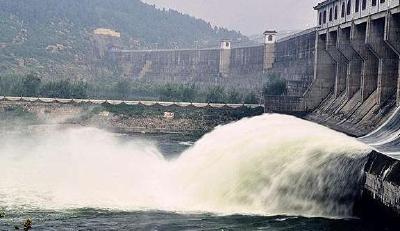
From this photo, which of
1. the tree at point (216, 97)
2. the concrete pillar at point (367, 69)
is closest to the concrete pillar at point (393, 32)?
the concrete pillar at point (367, 69)

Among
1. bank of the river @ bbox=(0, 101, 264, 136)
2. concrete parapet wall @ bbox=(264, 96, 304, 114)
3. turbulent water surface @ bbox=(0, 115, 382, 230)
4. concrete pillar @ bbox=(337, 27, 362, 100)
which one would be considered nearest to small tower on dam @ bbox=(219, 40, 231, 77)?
bank of the river @ bbox=(0, 101, 264, 136)

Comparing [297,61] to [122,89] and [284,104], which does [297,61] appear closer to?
[284,104]

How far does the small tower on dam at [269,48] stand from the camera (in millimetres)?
92812

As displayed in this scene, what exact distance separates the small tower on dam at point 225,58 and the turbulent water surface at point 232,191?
83.6 m

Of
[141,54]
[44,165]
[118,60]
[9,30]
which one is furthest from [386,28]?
[9,30]

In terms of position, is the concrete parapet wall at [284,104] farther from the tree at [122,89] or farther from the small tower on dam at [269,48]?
the tree at [122,89]

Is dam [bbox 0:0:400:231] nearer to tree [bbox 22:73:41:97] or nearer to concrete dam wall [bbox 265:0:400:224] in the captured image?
concrete dam wall [bbox 265:0:400:224]

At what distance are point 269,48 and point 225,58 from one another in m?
24.0

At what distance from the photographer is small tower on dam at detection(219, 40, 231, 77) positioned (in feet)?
382

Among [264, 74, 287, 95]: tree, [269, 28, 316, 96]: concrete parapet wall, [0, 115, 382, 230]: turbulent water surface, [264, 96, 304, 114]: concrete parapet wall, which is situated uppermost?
[269, 28, 316, 96]: concrete parapet wall

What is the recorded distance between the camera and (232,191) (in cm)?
2897

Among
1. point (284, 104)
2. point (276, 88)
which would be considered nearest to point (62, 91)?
point (276, 88)

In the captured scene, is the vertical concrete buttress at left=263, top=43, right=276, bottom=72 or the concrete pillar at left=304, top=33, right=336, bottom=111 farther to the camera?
the vertical concrete buttress at left=263, top=43, right=276, bottom=72

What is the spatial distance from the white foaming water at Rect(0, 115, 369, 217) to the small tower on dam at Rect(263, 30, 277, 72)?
196 ft
